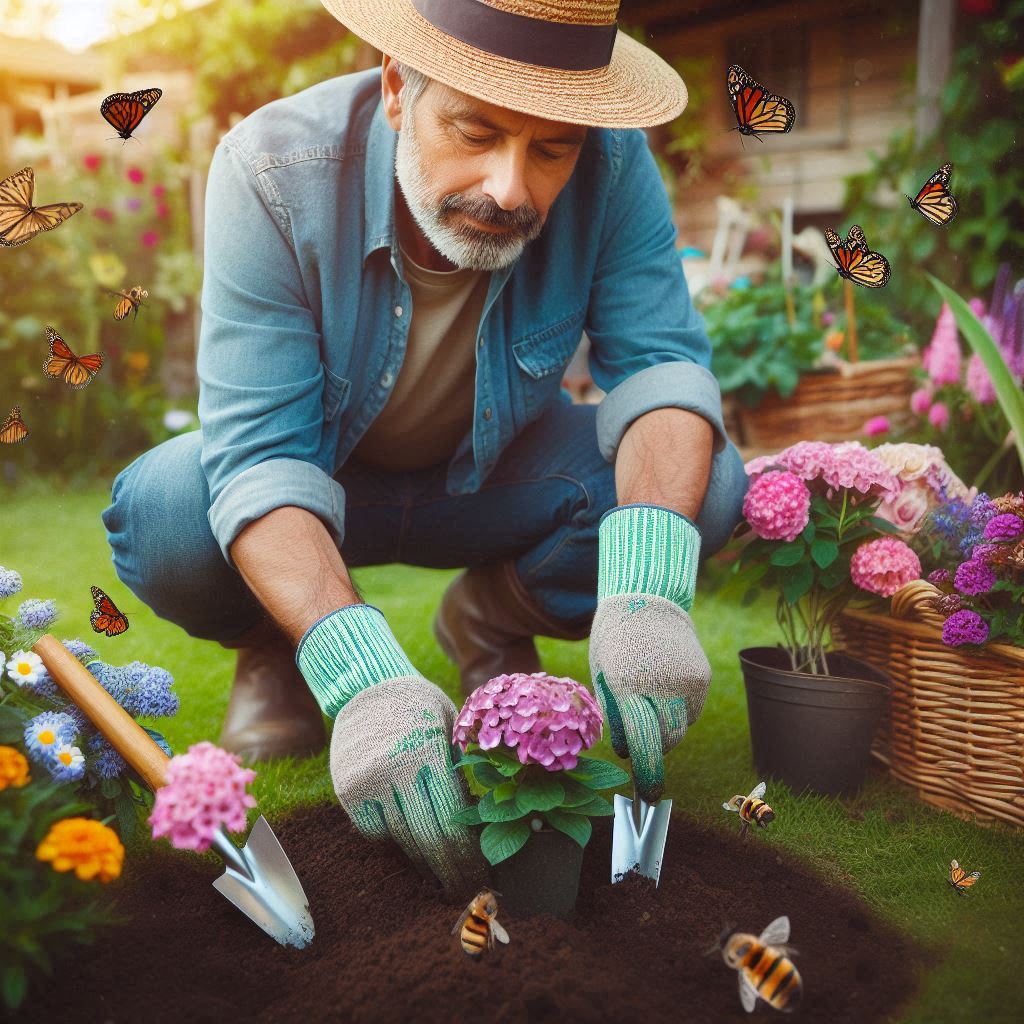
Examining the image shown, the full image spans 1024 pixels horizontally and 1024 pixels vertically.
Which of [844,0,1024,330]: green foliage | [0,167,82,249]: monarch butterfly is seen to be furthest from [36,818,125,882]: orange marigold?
[844,0,1024,330]: green foliage

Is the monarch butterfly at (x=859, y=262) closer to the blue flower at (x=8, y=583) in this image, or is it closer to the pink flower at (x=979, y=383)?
the pink flower at (x=979, y=383)

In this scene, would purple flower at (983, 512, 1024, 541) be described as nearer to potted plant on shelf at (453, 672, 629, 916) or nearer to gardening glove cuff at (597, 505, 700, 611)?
gardening glove cuff at (597, 505, 700, 611)

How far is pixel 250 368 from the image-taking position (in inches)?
75.2

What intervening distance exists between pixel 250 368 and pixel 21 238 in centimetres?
45

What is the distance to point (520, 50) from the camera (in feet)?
5.76

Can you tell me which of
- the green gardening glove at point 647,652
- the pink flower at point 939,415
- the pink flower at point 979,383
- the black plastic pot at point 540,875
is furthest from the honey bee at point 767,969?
the pink flower at point 939,415

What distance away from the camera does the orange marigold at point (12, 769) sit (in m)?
1.25

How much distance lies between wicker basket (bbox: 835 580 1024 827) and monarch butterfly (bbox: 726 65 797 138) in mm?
926

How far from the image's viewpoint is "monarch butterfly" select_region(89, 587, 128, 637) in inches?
77.8

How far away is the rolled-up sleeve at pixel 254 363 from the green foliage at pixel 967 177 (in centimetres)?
297

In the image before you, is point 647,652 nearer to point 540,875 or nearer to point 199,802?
point 540,875

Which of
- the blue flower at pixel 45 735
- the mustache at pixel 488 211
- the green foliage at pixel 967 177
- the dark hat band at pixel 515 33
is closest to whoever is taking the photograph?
the blue flower at pixel 45 735

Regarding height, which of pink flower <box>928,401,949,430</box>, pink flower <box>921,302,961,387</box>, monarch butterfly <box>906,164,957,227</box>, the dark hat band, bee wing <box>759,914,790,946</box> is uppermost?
Answer: the dark hat band

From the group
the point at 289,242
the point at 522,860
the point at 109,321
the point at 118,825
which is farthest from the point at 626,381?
the point at 109,321
